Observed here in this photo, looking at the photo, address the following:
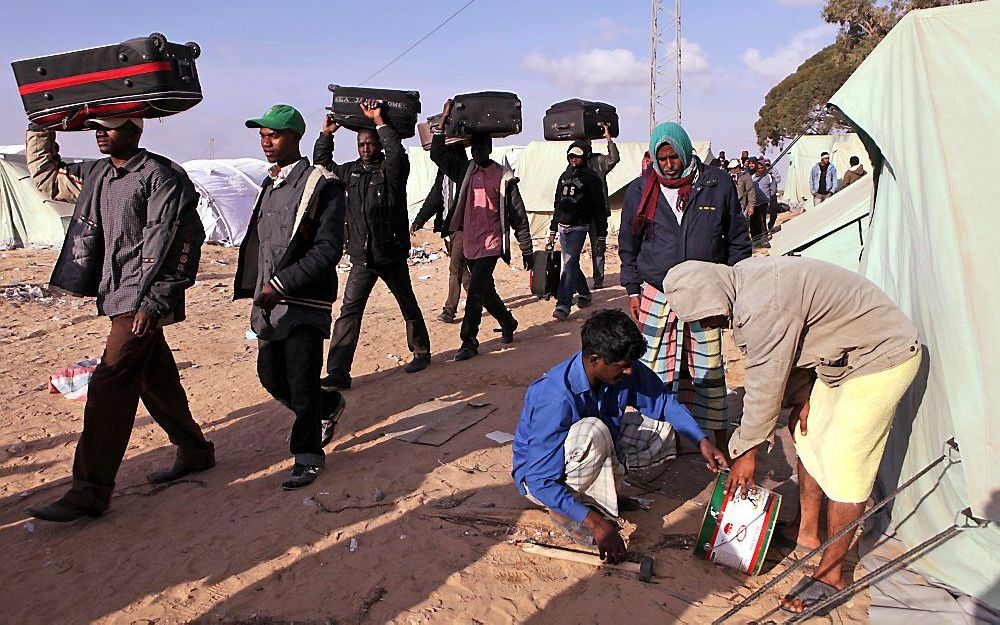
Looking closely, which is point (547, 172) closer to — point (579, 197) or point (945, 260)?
point (579, 197)

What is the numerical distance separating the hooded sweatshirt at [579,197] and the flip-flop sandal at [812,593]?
5.65 m

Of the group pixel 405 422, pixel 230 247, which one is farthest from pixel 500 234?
pixel 230 247

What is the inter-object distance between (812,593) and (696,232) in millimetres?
1778

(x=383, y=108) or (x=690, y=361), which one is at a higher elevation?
(x=383, y=108)

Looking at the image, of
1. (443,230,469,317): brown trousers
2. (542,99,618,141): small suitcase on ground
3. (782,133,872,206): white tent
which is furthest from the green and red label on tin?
(782,133,872,206): white tent

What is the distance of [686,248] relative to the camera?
3775 millimetres

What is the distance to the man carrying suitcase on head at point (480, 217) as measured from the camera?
6324 millimetres

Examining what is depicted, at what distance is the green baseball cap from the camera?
144 inches

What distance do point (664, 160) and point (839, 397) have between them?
1514 millimetres

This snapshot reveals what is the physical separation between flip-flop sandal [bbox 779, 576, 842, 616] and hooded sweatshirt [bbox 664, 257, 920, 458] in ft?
1.87

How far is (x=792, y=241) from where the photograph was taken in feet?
20.5

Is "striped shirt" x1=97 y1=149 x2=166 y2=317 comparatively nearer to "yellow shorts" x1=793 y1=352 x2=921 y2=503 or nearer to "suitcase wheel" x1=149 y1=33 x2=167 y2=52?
"suitcase wheel" x1=149 y1=33 x2=167 y2=52

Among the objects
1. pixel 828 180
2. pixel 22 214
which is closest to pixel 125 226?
pixel 828 180

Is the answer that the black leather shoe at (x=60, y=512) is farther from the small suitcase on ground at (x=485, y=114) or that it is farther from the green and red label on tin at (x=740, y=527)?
the small suitcase on ground at (x=485, y=114)
